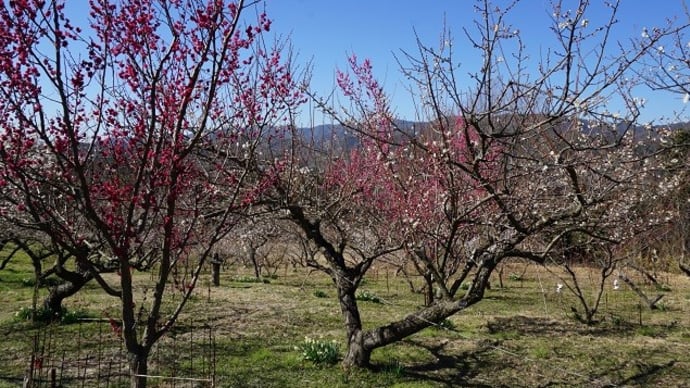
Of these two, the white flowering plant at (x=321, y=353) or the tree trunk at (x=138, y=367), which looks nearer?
the tree trunk at (x=138, y=367)

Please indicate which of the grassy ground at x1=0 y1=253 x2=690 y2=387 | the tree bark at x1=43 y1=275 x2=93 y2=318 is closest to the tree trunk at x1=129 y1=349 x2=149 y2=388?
the grassy ground at x1=0 y1=253 x2=690 y2=387

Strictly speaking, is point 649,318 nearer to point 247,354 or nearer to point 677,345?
point 677,345

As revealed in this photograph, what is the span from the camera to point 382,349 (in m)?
6.70

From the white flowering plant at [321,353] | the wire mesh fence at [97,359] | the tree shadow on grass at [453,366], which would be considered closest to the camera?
the wire mesh fence at [97,359]

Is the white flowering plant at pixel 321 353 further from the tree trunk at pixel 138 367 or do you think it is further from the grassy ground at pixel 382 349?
the tree trunk at pixel 138 367

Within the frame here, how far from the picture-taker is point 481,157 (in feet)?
13.0

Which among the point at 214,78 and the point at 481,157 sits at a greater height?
the point at 214,78

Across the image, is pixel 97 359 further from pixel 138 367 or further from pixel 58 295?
pixel 138 367

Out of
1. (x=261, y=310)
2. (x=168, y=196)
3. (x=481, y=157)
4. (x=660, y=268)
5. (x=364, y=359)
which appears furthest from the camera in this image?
(x=660, y=268)

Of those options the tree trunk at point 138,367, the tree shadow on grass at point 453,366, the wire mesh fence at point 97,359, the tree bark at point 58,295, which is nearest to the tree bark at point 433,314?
the tree shadow on grass at point 453,366

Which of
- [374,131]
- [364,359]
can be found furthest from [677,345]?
[374,131]

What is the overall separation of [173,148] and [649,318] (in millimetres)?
9309

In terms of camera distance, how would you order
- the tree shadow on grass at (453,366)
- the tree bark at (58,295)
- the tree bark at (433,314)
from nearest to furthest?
the tree bark at (433,314)
the tree shadow on grass at (453,366)
the tree bark at (58,295)

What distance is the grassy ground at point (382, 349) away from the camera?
563 cm
